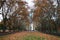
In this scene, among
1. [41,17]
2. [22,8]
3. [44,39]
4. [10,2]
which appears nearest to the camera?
[44,39]

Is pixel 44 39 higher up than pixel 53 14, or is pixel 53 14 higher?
pixel 53 14

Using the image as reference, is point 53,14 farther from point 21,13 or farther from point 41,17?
point 21,13

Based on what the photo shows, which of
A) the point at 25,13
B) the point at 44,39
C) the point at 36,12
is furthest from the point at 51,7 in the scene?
the point at 44,39

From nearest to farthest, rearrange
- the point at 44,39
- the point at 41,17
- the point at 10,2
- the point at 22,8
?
the point at 44,39
the point at 10,2
the point at 22,8
the point at 41,17

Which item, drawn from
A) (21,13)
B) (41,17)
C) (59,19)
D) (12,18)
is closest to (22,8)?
(21,13)

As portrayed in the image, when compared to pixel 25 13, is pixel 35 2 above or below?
above

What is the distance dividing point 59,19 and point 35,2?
7192 millimetres

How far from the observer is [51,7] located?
1385 inches

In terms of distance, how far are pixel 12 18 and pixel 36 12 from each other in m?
6.13

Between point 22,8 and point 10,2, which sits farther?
point 22,8

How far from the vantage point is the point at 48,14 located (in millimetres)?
36781

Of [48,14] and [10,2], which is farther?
[48,14]

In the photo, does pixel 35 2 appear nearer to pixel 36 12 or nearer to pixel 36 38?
pixel 36 12

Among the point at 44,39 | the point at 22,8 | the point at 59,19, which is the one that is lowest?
the point at 44,39
